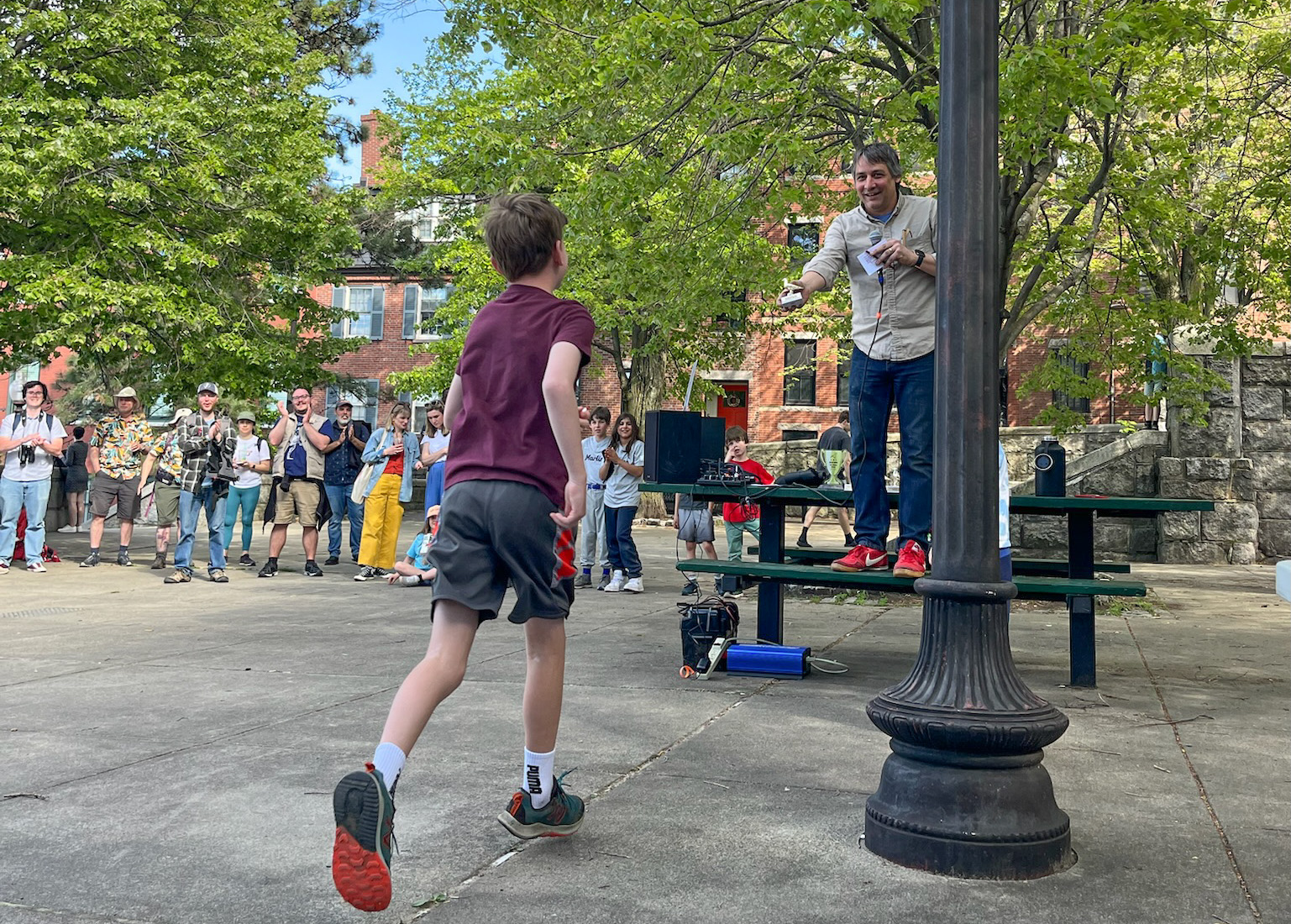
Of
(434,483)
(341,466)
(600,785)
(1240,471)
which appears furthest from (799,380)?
(600,785)

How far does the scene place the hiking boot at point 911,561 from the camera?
5.76m

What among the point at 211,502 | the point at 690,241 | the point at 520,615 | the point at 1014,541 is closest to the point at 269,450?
the point at 211,502

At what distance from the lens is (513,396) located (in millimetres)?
3418

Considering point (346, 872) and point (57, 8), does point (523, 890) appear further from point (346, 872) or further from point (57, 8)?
point (57, 8)

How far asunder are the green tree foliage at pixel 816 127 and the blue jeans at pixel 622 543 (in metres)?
2.06

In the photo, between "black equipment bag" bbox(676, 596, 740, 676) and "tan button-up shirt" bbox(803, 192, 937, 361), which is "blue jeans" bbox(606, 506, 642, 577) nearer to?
"black equipment bag" bbox(676, 596, 740, 676)

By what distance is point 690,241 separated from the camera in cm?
1115

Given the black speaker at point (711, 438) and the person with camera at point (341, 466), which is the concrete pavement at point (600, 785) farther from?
the person with camera at point (341, 466)

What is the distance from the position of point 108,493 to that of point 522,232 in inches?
479

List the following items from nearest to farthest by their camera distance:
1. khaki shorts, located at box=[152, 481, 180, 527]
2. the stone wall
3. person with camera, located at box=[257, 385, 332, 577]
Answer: person with camera, located at box=[257, 385, 332, 577] → khaki shorts, located at box=[152, 481, 180, 527] → the stone wall

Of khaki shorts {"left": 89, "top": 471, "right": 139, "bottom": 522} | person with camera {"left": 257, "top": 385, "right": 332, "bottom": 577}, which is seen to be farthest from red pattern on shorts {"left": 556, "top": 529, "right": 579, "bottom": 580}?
khaki shorts {"left": 89, "top": 471, "right": 139, "bottom": 522}

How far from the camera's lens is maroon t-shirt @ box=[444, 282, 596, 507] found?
11.1 feet

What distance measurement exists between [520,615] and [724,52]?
6877 mm

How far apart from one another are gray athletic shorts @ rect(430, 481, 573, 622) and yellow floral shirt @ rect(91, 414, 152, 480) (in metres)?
11.8
